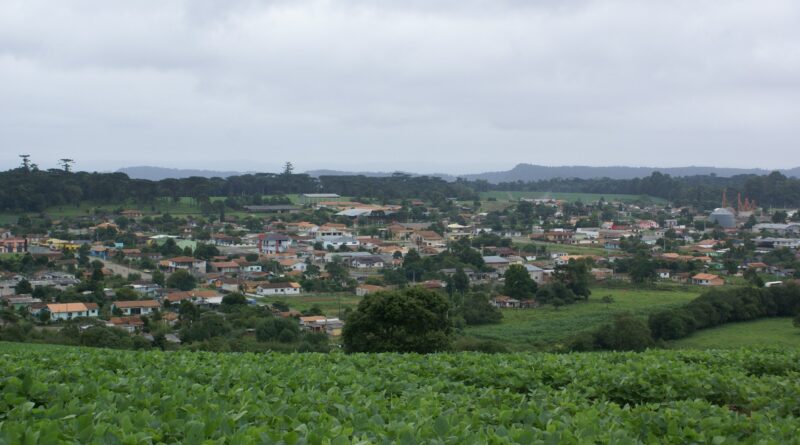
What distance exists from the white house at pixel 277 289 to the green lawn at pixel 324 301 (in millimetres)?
876

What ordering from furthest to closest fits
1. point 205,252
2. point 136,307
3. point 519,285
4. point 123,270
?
point 205,252 < point 123,270 < point 519,285 < point 136,307

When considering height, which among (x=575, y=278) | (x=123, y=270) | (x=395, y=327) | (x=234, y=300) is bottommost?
(x=123, y=270)

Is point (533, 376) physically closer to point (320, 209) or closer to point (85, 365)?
point (85, 365)

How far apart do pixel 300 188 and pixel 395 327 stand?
78.6 meters

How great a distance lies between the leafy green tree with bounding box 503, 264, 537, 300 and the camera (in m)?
33.5

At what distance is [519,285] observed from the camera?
1320 inches

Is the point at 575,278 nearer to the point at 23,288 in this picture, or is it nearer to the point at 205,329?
the point at 205,329

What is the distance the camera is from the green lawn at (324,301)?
3123cm

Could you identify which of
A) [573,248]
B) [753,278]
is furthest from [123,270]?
[753,278]

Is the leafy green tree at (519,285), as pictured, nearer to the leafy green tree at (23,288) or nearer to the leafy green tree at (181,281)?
the leafy green tree at (181,281)

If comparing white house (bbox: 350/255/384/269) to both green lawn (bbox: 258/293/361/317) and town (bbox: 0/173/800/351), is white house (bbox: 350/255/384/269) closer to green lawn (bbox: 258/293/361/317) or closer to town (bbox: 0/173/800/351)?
town (bbox: 0/173/800/351)

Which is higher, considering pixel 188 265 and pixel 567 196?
pixel 567 196

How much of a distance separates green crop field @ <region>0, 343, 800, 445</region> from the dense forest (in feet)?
194

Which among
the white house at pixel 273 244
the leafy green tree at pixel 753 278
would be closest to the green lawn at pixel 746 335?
the leafy green tree at pixel 753 278
